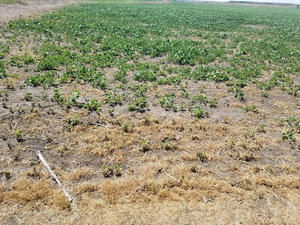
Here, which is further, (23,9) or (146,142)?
(23,9)

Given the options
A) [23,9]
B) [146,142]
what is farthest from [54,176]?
[23,9]

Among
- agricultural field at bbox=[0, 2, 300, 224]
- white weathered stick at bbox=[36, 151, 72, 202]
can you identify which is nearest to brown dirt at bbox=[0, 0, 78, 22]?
agricultural field at bbox=[0, 2, 300, 224]

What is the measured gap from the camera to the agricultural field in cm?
454

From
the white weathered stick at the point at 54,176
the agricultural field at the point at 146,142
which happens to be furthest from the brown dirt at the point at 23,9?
the white weathered stick at the point at 54,176

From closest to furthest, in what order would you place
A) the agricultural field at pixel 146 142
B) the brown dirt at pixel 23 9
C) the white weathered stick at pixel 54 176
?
the agricultural field at pixel 146 142
the white weathered stick at pixel 54 176
the brown dirt at pixel 23 9

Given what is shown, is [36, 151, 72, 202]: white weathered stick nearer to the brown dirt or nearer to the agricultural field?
the agricultural field

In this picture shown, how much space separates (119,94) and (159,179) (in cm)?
461

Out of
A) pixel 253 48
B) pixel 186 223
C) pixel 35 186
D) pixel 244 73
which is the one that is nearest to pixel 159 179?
pixel 186 223

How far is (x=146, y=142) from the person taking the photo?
643 cm

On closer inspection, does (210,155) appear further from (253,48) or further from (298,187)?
(253,48)

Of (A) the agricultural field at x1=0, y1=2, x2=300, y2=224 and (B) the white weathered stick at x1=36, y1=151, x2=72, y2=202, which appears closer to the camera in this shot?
(A) the agricultural field at x1=0, y1=2, x2=300, y2=224

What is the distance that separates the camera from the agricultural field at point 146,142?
454 cm

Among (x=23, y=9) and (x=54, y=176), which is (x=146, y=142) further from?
(x=23, y=9)

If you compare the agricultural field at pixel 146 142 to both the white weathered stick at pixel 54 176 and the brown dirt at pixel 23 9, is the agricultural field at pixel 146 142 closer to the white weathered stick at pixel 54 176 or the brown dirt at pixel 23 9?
the white weathered stick at pixel 54 176
